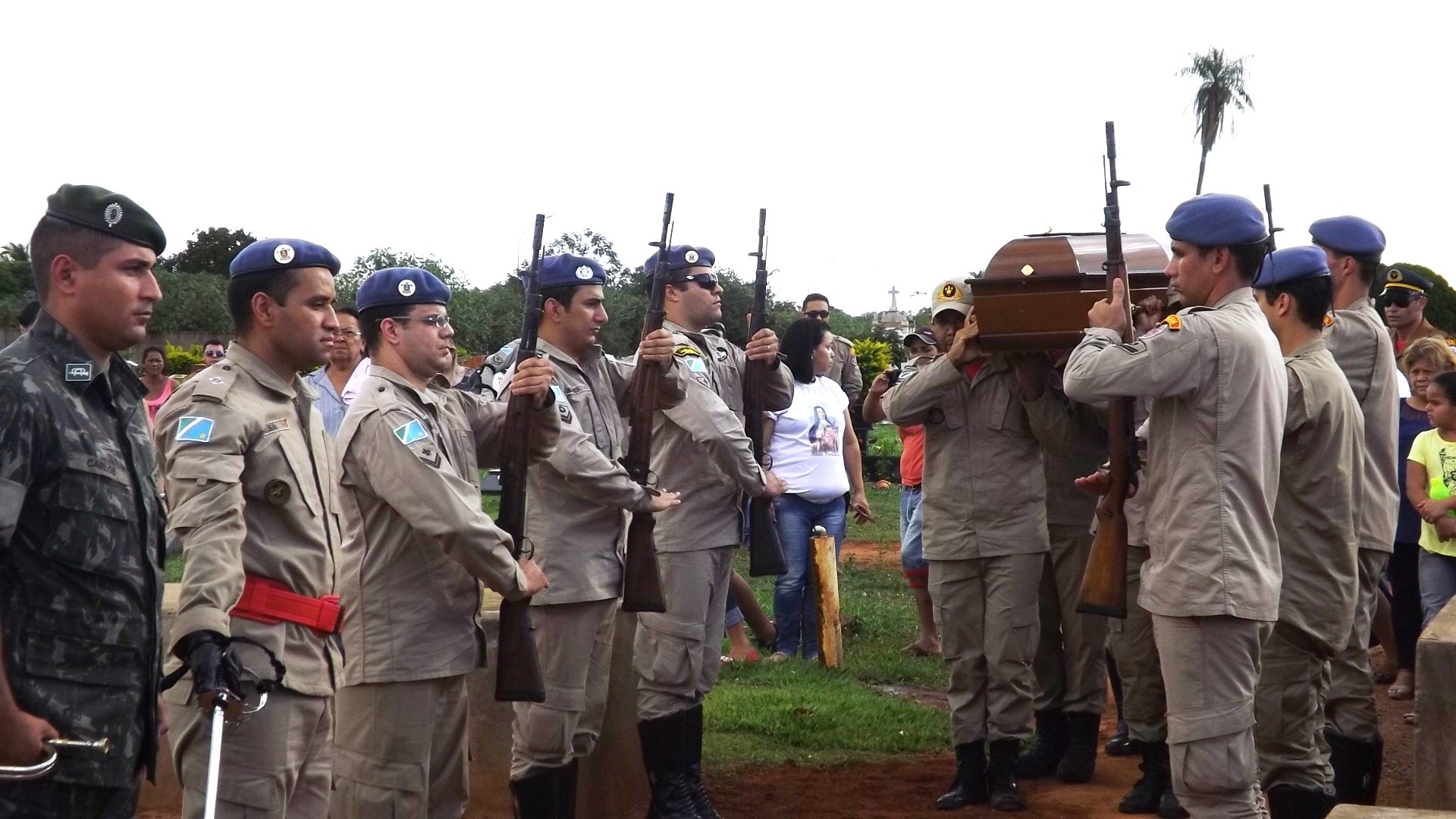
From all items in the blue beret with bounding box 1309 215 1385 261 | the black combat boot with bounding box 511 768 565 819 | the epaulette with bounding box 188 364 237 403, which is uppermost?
the blue beret with bounding box 1309 215 1385 261

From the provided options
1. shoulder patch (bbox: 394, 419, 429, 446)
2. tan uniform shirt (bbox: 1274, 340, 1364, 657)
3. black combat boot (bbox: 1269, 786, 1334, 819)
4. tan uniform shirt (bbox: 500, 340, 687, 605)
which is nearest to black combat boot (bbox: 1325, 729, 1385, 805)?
black combat boot (bbox: 1269, 786, 1334, 819)

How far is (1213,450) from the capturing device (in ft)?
15.3

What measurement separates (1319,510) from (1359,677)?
113 centimetres

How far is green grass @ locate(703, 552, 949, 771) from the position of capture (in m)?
7.33

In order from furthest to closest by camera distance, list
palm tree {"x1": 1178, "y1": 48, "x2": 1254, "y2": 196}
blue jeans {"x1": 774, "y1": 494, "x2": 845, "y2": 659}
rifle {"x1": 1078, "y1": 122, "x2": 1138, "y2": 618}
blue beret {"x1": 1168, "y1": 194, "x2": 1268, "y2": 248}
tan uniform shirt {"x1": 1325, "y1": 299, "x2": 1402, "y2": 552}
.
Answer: palm tree {"x1": 1178, "y1": 48, "x2": 1254, "y2": 196} → blue jeans {"x1": 774, "y1": 494, "x2": 845, "y2": 659} → tan uniform shirt {"x1": 1325, "y1": 299, "x2": 1402, "y2": 552} → rifle {"x1": 1078, "y1": 122, "x2": 1138, "y2": 618} → blue beret {"x1": 1168, "y1": 194, "x2": 1268, "y2": 248}

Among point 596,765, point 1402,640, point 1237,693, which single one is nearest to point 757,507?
point 596,765

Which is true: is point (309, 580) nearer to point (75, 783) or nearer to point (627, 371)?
point (75, 783)

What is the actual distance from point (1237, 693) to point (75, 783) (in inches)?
135

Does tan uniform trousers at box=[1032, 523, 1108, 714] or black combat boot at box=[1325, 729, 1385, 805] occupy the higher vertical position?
tan uniform trousers at box=[1032, 523, 1108, 714]

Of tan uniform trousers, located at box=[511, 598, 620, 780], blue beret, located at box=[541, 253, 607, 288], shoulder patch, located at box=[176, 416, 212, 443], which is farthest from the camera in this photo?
blue beret, located at box=[541, 253, 607, 288]

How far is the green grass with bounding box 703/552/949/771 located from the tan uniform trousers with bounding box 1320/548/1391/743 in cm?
210

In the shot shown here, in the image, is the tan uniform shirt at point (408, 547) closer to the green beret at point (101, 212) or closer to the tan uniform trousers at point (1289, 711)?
the green beret at point (101, 212)

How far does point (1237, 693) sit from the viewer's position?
15.2 feet

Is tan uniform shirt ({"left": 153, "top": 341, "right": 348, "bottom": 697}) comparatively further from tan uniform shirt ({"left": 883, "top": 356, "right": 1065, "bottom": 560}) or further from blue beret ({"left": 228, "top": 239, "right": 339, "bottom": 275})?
tan uniform shirt ({"left": 883, "top": 356, "right": 1065, "bottom": 560})
